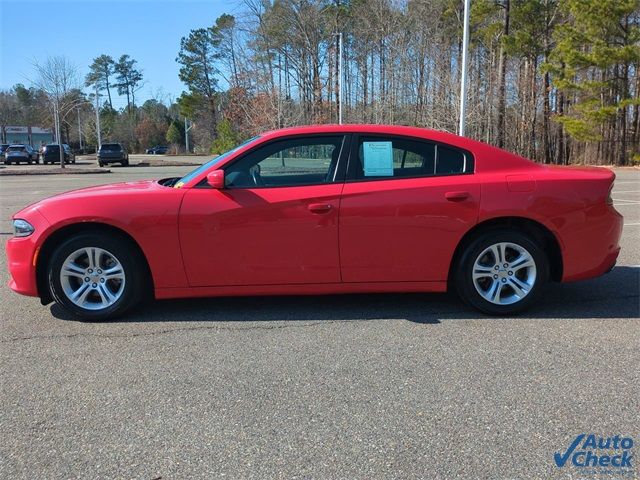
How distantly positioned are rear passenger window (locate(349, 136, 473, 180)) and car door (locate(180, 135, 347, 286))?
0.27 meters

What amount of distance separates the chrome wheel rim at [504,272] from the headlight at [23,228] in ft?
12.0

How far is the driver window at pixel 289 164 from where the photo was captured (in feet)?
14.7

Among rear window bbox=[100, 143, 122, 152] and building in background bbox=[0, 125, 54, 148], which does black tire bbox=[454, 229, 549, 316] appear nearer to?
rear window bbox=[100, 143, 122, 152]

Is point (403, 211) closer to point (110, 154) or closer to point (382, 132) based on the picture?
point (382, 132)

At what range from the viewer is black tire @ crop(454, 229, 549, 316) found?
4.49m

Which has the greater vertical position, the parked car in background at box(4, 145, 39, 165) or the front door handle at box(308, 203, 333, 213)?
the parked car in background at box(4, 145, 39, 165)

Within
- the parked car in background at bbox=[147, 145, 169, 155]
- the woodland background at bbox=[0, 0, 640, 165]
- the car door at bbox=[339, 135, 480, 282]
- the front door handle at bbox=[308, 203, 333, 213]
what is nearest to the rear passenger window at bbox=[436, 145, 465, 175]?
the car door at bbox=[339, 135, 480, 282]

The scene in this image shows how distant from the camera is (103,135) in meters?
86.4

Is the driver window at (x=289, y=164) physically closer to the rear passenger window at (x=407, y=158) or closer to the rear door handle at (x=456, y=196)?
the rear passenger window at (x=407, y=158)

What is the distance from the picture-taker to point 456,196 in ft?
14.5

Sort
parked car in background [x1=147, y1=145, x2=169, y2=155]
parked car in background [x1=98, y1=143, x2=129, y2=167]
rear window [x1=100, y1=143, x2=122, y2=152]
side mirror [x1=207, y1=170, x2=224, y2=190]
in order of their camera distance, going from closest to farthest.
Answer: side mirror [x1=207, y1=170, x2=224, y2=190] < parked car in background [x1=98, y1=143, x2=129, y2=167] < rear window [x1=100, y1=143, x2=122, y2=152] < parked car in background [x1=147, y1=145, x2=169, y2=155]

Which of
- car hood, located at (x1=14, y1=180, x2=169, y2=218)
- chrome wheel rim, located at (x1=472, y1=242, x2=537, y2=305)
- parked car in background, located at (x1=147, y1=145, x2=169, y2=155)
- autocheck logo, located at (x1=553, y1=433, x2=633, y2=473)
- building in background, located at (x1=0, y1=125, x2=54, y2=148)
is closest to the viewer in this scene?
autocheck logo, located at (x1=553, y1=433, x2=633, y2=473)

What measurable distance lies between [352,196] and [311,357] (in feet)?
4.46

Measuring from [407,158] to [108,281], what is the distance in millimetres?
2698
